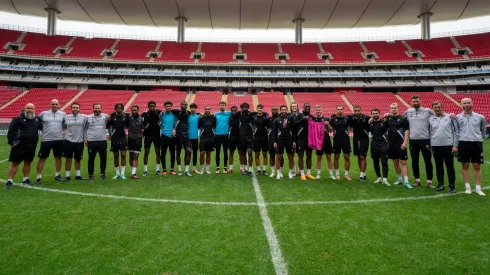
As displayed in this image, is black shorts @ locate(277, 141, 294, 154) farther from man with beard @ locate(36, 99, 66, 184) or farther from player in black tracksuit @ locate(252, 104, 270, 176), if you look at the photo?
man with beard @ locate(36, 99, 66, 184)

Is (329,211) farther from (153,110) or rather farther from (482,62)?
(482,62)

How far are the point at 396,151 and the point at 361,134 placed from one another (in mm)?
948

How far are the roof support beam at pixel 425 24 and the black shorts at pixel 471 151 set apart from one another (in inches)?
1528

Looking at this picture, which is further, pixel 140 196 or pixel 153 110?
pixel 153 110

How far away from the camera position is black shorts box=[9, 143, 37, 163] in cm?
614

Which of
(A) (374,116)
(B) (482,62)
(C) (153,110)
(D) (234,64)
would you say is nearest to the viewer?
(A) (374,116)

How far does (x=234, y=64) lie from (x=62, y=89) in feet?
80.2

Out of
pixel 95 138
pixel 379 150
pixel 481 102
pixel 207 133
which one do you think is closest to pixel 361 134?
pixel 379 150

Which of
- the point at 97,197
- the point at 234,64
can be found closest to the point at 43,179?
the point at 97,197

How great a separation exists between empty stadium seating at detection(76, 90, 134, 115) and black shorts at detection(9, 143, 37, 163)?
1086 inches

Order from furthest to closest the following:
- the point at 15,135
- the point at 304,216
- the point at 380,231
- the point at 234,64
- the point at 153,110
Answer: the point at 234,64, the point at 153,110, the point at 15,135, the point at 304,216, the point at 380,231

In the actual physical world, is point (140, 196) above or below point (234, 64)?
below

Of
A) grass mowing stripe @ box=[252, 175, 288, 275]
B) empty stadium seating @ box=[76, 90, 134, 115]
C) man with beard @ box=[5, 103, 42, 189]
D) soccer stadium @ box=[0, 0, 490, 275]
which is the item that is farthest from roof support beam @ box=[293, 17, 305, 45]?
grass mowing stripe @ box=[252, 175, 288, 275]

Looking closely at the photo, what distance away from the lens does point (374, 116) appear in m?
6.87
